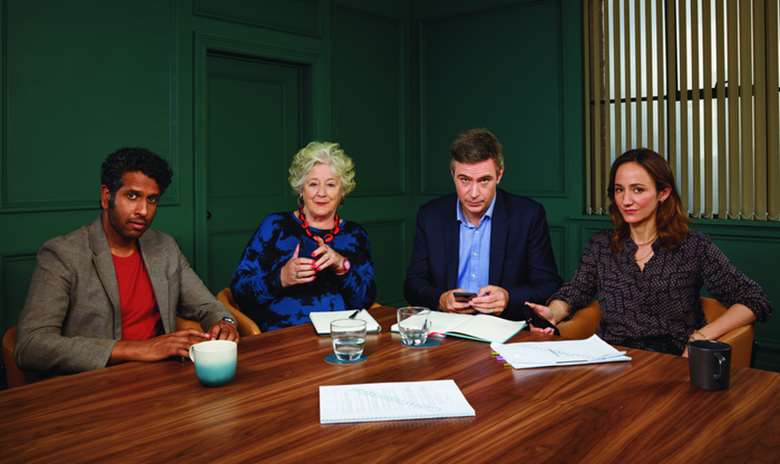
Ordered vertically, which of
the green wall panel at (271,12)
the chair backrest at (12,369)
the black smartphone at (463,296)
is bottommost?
the chair backrest at (12,369)

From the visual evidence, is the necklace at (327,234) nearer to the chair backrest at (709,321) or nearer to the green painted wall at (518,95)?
the chair backrest at (709,321)

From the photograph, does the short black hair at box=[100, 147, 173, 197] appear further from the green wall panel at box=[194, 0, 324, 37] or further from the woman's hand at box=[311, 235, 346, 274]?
the green wall panel at box=[194, 0, 324, 37]

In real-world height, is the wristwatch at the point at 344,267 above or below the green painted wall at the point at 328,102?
below

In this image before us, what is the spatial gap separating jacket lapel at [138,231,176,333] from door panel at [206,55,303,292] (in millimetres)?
1984

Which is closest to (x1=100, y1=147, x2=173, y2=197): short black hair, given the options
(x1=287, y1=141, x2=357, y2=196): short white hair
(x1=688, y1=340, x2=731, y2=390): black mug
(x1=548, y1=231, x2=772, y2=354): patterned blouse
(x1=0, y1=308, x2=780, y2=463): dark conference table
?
(x1=287, y1=141, x2=357, y2=196): short white hair

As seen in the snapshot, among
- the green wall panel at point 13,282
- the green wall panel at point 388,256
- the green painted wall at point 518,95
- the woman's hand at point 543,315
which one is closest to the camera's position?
the woman's hand at point 543,315

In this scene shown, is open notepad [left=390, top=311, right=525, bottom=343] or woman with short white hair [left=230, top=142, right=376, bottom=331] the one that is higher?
woman with short white hair [left=230, top=142, right=376, bottom=331]

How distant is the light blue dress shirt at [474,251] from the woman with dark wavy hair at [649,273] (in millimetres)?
430

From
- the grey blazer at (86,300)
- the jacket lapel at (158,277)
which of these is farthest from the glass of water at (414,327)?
the jacket lapel at (158,277)

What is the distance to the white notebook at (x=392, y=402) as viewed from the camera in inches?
55.4

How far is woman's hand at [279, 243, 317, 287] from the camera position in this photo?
2.58 m

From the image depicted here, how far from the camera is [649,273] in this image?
2.59 meters

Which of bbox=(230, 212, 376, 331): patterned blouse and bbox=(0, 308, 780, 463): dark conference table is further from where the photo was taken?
bbox=(230, 212, 376, 331): patterned blouse

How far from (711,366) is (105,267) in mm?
1911
